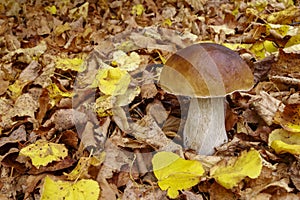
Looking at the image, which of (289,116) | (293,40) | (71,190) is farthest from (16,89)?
(293,40)

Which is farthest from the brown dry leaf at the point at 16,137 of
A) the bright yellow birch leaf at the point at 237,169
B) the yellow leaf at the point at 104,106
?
the bright yellow birch leaf at the point at 237,169

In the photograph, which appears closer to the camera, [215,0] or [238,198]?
[238,198]

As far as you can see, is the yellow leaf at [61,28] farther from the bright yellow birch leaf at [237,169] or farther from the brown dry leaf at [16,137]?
the bright yellow birch leaf at [237,169]

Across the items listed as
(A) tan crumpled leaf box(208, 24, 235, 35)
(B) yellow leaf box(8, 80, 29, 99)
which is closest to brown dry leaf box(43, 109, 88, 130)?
(B) yellow leaf box(8, 80, 29, 99)

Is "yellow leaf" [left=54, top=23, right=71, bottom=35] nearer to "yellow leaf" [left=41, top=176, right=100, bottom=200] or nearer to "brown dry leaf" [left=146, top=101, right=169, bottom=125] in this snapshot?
"brown dry leaf" [left=146, top=101, right=169, bottom=125]

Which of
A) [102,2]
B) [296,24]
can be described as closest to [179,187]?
[296,24]

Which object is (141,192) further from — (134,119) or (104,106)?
(104,106)

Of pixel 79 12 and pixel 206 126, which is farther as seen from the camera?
pixel 79 12

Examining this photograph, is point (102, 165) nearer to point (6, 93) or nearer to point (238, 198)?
point (238, 198)
